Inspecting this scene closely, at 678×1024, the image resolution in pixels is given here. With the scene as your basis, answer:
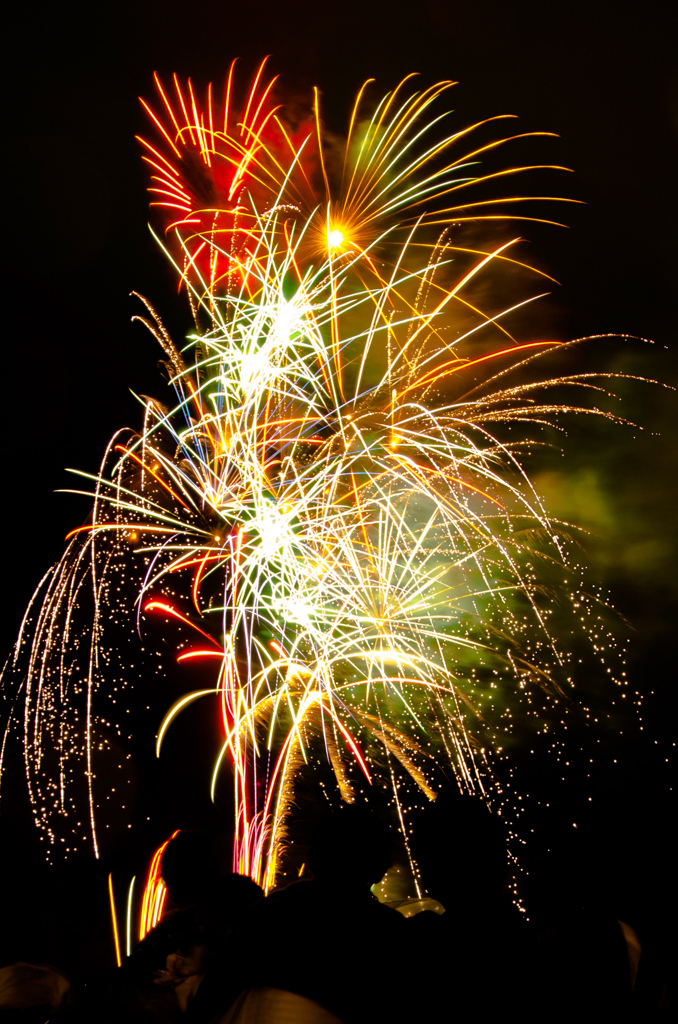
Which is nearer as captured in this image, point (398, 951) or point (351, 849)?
point (398, 951)

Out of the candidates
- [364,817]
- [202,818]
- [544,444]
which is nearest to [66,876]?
[202,818]

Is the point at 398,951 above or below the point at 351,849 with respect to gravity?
below

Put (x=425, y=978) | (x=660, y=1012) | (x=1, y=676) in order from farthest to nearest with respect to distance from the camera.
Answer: (x=1, y=676) → (x=660, y=1012) → (x=425, y=978)

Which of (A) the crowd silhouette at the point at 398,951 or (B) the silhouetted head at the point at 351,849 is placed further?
(B) the silhouetted head at the point at 351,849

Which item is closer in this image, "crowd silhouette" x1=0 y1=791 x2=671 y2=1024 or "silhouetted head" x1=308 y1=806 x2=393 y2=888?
"crowd silhouette" x1=0 y1=791 x2=671 y2=1024

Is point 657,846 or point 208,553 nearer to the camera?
point 657,846

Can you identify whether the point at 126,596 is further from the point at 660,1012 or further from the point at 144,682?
the point at 660,1012

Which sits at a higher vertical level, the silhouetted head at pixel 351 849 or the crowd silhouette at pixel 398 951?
the silhouetted head at pixel 351 849

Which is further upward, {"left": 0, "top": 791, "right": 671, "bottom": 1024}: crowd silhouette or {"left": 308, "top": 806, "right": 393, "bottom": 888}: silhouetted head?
{"left": 308, "top": 806, "right": 393, "bottom": 888}: silhouetted head
